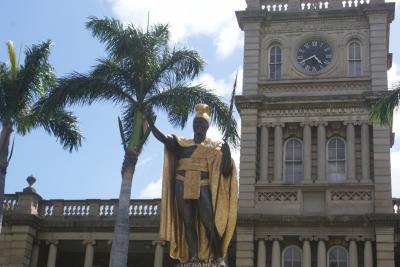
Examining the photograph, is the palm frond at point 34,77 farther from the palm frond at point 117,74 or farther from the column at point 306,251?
the column at point 306,251

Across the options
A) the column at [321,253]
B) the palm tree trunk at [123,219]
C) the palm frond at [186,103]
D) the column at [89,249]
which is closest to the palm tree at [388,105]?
the palm frond at [186,103]

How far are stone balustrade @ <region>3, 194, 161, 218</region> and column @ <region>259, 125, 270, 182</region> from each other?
13.7ft

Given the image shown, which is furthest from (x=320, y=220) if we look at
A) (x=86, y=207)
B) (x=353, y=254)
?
(x=86, y=207)

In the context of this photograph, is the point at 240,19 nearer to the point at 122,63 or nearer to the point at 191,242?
the point at 122,63

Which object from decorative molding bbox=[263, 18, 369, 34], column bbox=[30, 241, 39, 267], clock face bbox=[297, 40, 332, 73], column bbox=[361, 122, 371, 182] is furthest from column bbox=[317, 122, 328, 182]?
column bbox=[30, 241, 39, 267]

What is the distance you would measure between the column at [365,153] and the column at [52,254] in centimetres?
1205

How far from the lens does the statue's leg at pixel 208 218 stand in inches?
370

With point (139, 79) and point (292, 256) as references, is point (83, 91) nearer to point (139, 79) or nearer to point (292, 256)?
point (139, 79)

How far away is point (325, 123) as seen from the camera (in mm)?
30797

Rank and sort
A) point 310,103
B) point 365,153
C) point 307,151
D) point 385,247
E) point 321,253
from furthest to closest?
point 310,103 → point 307,151 → point 365,153 → point 321,253 → point 385,247

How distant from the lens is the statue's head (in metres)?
9.86

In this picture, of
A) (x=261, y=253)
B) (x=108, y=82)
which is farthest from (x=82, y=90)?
(x=261, y=253)

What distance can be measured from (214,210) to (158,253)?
70.4 feet

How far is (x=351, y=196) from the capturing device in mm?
29484
